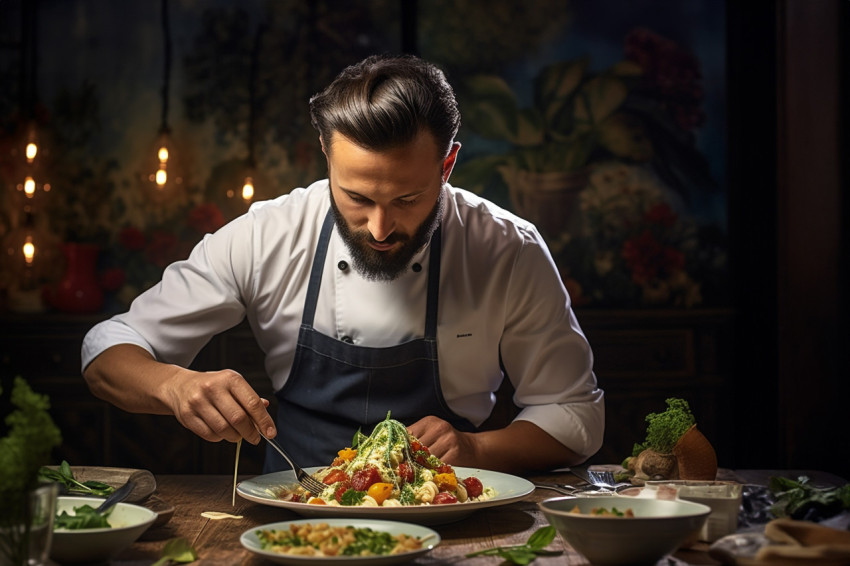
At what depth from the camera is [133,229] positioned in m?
4.54

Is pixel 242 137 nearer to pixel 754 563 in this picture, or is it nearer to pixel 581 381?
pixel 581 381

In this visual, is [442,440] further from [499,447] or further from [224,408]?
[224,408]

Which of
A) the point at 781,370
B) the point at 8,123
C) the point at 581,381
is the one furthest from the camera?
the point at 8,123

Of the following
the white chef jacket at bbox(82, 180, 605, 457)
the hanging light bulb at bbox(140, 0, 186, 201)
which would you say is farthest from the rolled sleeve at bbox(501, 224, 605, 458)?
the hanging light bulb at bbox(140, 0, 186, 201)

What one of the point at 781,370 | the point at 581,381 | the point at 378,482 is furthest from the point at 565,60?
the point at 378,482

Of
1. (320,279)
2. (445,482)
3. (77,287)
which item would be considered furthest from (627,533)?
(77,287)

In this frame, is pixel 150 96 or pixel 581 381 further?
pixel 150 96

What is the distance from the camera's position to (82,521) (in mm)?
1381

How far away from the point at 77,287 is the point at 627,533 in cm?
360

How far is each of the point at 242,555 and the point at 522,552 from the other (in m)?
0.41

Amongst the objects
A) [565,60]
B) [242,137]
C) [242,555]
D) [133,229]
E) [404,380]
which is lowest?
[242,555]

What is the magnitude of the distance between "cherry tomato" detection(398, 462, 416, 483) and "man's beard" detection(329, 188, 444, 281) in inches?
27.8

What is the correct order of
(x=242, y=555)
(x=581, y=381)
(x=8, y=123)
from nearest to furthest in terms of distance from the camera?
1. (x=242, y=555)
2. (x=581, y=381)
3. (x=8, y=123)

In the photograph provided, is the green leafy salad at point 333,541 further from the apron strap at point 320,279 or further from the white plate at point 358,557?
the apron strap at point 320,279
